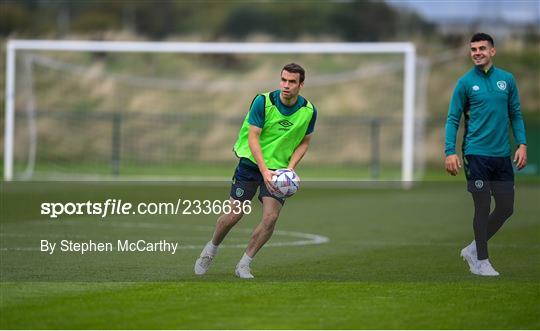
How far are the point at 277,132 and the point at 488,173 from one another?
204 cm

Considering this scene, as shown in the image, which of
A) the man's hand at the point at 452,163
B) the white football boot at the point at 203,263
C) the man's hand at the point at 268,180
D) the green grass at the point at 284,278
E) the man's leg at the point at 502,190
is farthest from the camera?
the man's leg at the point at 502,190

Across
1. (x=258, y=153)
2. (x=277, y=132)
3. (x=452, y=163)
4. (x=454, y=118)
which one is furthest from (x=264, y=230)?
(x=454, y=118)

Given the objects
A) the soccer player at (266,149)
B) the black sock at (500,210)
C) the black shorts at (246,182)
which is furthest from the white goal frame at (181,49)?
the black shorts at (246,182)

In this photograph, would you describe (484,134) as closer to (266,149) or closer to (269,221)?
(266,149)

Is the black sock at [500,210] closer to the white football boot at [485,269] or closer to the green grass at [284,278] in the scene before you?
the white football boot at [485,269]

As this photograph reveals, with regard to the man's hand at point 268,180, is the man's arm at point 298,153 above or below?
above

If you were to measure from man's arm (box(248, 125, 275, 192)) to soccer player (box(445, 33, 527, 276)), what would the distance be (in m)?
1.78

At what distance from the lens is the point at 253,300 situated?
9.42 metres

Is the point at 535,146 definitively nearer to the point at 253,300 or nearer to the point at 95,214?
the point at 95,214

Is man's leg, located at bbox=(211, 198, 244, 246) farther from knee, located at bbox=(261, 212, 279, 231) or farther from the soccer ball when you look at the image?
the soccer ball

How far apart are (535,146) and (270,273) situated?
66.2ft

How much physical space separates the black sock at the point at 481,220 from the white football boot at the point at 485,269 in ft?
0.16

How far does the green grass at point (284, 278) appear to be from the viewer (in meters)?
8.60

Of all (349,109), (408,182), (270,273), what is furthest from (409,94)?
(270,273)
